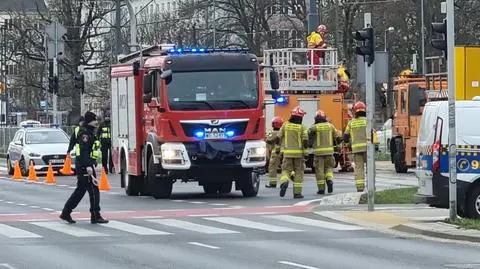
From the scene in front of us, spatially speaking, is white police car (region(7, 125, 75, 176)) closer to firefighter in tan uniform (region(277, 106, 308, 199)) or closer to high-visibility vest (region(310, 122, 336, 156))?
high-visibility vest (region(310, 122, 336, 156))

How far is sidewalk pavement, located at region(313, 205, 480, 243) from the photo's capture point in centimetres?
1670

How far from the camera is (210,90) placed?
24.0m

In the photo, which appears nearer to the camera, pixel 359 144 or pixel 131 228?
pixel 131 228

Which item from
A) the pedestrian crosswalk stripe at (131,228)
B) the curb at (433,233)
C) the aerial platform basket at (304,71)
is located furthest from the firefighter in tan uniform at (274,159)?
the curb at (433,233)

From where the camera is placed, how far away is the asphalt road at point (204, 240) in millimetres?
13930

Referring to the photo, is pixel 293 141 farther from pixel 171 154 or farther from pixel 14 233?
pixel 14 233

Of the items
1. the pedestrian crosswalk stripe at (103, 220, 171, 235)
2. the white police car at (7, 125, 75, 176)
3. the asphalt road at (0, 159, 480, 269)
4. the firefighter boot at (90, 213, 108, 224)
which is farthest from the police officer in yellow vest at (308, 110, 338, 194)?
the white police car at (7, 125, 75, 176)

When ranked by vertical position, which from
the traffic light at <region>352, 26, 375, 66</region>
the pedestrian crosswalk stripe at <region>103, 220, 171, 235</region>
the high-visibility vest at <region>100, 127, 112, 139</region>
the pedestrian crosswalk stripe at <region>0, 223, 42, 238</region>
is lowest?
the pedestrian crosswalk stripe at <region>103, 220, 171, 235</region>

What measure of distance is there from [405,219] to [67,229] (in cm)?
559

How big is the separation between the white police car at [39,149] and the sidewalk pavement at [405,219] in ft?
57.6

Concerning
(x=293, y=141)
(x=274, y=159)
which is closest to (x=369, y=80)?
(x=293, y=141)

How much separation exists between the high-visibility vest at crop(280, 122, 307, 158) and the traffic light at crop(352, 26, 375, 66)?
414 cm

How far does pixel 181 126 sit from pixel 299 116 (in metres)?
2.55

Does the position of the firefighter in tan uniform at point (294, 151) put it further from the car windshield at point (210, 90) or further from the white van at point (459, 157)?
the white van at point (459, 157)
